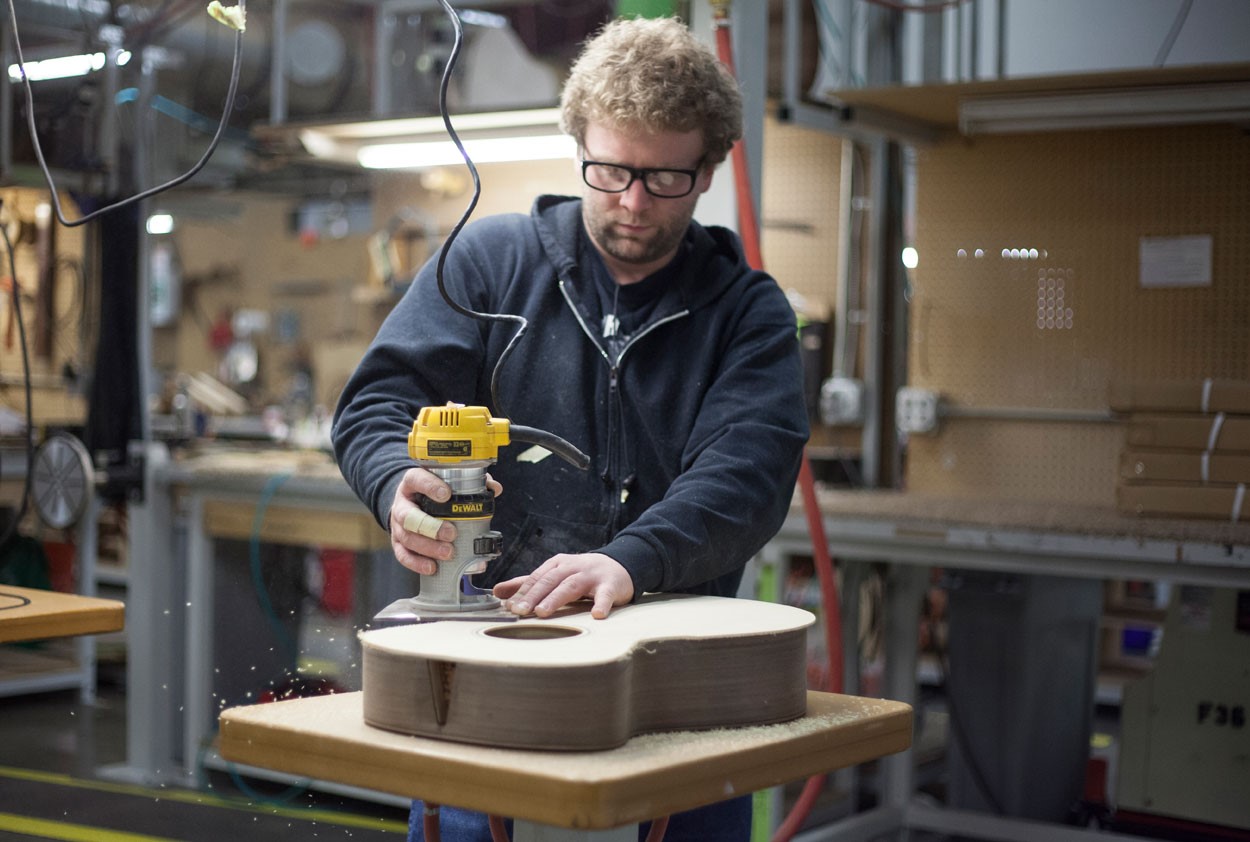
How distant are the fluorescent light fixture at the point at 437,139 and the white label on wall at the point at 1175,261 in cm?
149

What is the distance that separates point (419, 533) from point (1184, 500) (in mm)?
2185

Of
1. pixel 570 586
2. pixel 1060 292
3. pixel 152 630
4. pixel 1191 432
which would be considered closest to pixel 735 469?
pixel 570 586

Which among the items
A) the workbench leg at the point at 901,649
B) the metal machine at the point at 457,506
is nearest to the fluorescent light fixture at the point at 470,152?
the workbench leg at the point at 901,649

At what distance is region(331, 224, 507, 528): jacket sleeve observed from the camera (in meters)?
1.50

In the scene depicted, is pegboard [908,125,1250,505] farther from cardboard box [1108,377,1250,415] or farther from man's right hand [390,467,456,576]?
man's right hand [390,467,456,576]

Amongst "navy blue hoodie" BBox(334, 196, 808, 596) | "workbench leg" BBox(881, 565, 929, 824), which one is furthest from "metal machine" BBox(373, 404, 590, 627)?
"workbench leg" BBox(881, 565, 929, 824)

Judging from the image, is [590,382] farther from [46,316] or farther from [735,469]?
[46,316]

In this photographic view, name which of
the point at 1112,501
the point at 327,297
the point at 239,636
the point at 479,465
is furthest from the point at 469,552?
the point at 327,297

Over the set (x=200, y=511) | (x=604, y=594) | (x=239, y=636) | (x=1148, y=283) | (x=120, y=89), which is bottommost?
(x=239, y=636)

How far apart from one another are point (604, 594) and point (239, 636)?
303 centimetres

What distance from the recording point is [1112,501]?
3.46 metres

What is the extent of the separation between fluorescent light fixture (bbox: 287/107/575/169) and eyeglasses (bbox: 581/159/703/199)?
204 cm

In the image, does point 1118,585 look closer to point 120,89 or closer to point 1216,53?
point 1216,53

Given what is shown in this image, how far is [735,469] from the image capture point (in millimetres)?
1475
